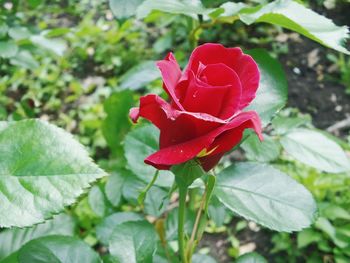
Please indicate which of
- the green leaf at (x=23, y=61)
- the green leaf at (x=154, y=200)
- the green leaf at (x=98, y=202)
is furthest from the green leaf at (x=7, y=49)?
the green leaf at (x=154, y=200)

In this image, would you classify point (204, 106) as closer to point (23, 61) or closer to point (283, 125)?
point (283, 125)

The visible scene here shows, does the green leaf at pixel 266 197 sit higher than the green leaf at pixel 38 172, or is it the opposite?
the green leaf at pixel 38 172

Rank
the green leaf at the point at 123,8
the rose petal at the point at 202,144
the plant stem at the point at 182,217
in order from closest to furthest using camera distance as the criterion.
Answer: the rose petal at the point at 202,144, the plant stem at the point at 182,217, the green leaf at the point at 123,8

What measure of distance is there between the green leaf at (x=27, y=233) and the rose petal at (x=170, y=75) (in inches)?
19.1

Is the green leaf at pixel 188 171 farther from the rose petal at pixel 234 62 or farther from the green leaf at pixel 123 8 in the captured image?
the green leaf at pixel 123 8

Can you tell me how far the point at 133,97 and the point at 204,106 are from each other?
0.78m

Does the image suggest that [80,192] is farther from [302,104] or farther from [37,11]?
[37,11]

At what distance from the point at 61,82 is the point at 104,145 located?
73 cm

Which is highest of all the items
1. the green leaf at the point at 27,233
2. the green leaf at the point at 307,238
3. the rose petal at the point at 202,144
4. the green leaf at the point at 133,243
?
the rose petal at the point at 202,144

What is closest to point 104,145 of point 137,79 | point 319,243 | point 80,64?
point 80,64

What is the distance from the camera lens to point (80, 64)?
9.38ft

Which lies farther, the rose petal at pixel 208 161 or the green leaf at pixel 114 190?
the green leaf at pixel 114 190

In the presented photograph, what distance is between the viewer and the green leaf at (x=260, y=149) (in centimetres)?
76

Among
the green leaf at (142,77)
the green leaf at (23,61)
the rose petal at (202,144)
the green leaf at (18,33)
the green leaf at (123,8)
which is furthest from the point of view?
the green leaf at (23,61)
